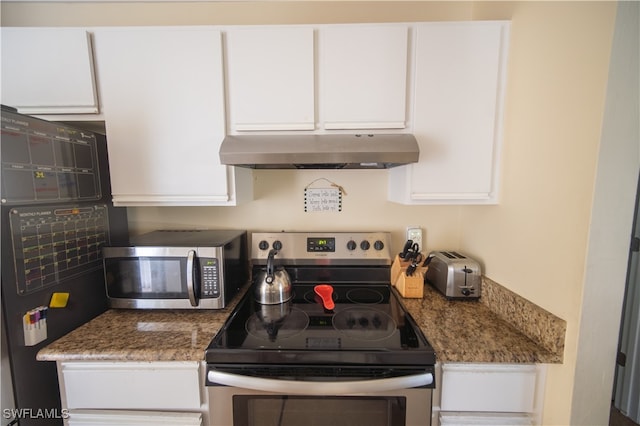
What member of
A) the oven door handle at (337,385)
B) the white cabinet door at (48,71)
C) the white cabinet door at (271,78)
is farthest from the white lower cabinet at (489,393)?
the white cabinet door at (48,71)

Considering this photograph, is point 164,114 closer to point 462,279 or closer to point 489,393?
point 462,279

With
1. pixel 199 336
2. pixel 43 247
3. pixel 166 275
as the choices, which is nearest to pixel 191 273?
pixel 166 275

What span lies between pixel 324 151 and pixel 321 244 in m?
0.63

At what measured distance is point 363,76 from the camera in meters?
1.13

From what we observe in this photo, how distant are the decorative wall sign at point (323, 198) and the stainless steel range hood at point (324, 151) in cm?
47

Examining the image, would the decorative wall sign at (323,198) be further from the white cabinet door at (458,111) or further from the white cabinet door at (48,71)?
the white cabinet door at (48,71)

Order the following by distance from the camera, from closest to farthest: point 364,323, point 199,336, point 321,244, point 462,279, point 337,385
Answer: point 337,385
point 199,336
point 364,323
point 462,279
point 321,244

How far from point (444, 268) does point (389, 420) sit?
28.5 inches

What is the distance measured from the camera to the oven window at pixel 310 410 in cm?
92

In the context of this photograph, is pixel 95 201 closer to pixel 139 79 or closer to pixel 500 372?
pixel 139 79

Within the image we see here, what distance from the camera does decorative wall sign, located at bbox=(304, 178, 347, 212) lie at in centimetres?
154

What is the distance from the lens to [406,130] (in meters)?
1.17

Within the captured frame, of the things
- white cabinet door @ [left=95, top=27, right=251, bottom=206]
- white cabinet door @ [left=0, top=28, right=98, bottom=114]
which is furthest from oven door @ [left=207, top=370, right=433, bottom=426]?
white cabinet door @ [left=0, top=28, right=98, bottom=114]

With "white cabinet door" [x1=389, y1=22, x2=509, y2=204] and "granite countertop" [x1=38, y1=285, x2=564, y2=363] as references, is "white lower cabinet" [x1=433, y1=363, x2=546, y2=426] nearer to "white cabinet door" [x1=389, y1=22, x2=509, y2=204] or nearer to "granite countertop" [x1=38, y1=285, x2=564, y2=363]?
"granite countertop" [x1=38, y1=285, x2=564, y2=363]
